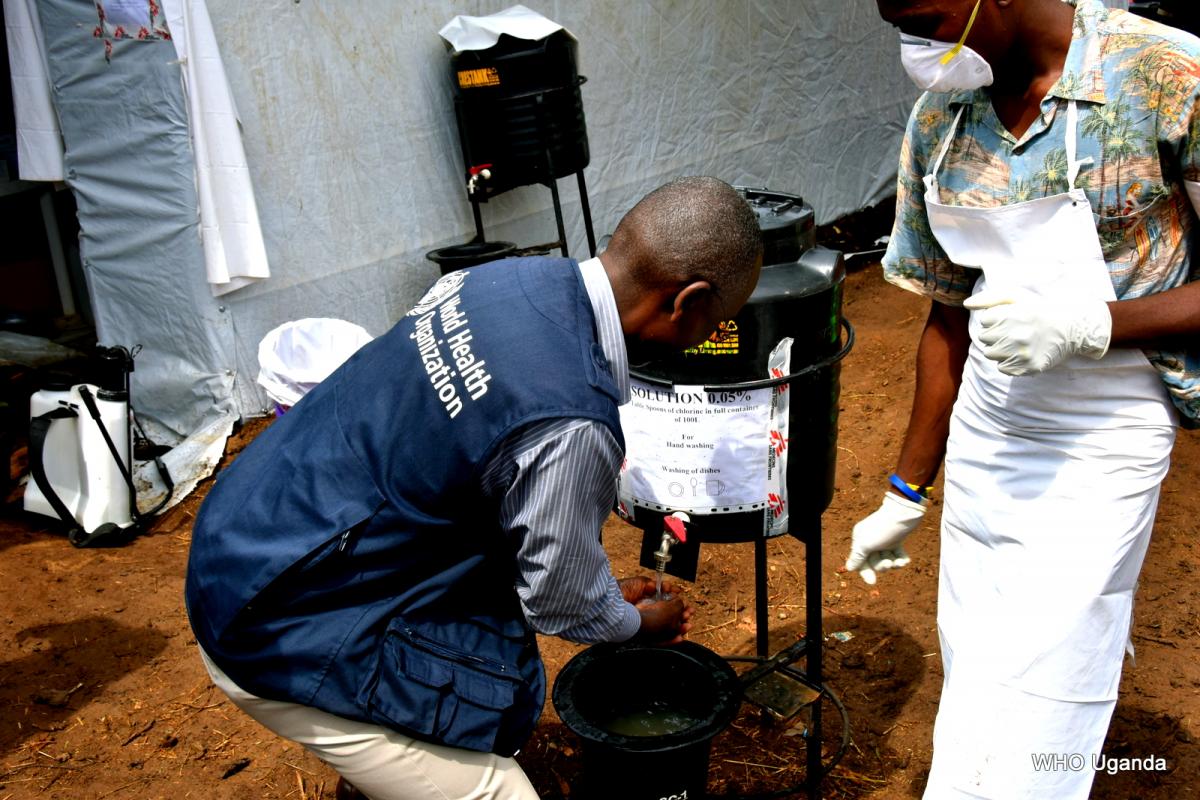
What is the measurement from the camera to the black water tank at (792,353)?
8.48 feet

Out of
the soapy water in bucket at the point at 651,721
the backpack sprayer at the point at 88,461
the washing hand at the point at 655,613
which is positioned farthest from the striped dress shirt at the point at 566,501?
the backpack sprayer at the point at 88,461

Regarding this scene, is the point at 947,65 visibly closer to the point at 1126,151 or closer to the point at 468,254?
the point at 1126,151

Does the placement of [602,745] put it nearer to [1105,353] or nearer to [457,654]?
[457,654]

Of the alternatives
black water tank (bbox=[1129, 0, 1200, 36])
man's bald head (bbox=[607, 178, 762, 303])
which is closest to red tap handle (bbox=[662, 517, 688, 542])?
man's bald head (bbox=[607, 178, 762, 303])

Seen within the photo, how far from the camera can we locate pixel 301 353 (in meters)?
4.91

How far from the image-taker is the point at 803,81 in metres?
8.12

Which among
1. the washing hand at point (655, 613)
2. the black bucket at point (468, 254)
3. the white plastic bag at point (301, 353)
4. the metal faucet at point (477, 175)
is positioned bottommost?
the washing hand at point (655, 613)

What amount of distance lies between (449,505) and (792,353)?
3.61 feet

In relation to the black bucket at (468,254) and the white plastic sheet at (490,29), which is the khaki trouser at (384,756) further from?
the white plastic sheet at (490,29)

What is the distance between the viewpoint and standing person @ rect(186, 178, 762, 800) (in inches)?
70.4

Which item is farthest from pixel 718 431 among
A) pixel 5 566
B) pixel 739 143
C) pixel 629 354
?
pixel 739 143

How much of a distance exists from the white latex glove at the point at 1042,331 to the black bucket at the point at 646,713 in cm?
105

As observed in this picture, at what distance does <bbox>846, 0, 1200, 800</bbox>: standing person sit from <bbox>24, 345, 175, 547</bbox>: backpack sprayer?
141 inches

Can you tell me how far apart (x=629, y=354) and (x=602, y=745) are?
1.01 metres
